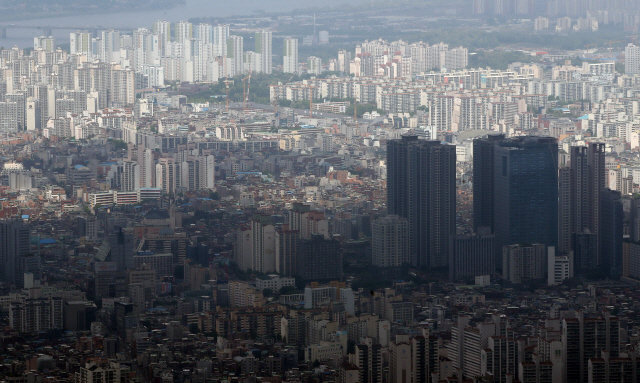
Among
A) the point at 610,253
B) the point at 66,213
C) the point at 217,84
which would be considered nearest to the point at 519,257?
the point at 610,253

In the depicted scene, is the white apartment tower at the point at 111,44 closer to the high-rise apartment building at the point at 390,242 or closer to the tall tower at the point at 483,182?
the tall tower at the point at 483,182

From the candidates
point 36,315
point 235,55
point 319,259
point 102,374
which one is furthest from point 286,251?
point 235,55

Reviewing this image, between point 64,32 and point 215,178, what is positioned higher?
point 64,32

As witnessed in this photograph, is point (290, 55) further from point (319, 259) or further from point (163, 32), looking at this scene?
point (319, 259)

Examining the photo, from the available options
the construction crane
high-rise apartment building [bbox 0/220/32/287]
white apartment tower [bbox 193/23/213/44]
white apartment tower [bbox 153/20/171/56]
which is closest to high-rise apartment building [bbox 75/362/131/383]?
high-rise apartment building [bbox 0/220/32/287]

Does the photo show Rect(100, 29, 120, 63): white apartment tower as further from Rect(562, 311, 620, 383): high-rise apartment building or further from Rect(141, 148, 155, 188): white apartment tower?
Rect(562, 311, 620, 383): high-rise apartment building

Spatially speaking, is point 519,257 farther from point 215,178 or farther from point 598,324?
point 215,178

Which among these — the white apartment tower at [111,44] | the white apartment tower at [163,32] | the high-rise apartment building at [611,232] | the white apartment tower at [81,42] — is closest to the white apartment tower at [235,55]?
the white apartment tower at [163,32]
